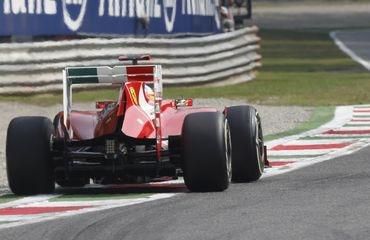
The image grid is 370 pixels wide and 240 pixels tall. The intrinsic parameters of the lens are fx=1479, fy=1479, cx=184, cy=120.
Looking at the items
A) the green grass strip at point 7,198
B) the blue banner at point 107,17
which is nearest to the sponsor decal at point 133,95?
the green grass strip at point 7,198

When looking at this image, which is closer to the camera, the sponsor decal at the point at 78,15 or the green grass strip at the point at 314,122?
the green grass strip at the point at 314,122

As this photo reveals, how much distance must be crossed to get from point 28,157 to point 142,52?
13.8m

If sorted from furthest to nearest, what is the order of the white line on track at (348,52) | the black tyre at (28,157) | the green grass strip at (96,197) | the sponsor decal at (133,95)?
the white line on track at (348,52)
the sponsor decal at (133,95)
the black tyre at (28,157)
the green grass strip at (96,197)

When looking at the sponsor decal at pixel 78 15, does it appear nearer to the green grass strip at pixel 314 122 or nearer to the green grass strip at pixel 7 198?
the green grass strip at pixel 314 122

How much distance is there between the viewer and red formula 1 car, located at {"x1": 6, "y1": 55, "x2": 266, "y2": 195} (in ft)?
38.1

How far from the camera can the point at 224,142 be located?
11.6 m

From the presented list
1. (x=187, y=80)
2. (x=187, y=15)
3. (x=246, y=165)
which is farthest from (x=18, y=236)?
(x=187, y=15)

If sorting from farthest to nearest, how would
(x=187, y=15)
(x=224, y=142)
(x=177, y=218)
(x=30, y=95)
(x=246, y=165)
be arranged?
(x=187, y=15)
(x=30, y=95)
(x=246, y=165)
(x=224, y=142)
(x=177, y=218)

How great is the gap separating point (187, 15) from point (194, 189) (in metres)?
19.0

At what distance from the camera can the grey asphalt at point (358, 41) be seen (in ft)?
134

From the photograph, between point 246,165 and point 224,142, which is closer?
point 224,142

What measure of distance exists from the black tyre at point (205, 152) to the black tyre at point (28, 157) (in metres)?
1.18

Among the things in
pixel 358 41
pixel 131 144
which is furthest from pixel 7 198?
pixel 358 41

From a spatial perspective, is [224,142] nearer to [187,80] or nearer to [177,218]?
[177,218]
